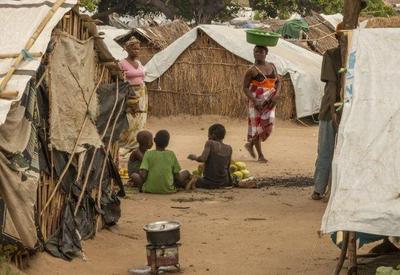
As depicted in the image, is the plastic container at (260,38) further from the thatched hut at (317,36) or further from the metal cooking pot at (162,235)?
the thatched hut at (317,36)

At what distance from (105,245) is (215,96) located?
10856 millimetres

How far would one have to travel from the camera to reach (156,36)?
21.3 metres

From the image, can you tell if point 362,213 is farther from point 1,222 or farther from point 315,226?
point 315,226

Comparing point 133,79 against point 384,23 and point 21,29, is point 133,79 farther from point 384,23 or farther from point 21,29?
point 384,23

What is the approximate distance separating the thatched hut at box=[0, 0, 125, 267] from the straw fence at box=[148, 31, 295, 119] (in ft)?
32.1

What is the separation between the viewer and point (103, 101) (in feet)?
29.4

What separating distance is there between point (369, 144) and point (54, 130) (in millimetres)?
2546

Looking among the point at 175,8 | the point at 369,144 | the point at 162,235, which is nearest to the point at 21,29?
the point at 162,235

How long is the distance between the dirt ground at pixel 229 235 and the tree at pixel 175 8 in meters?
18.0

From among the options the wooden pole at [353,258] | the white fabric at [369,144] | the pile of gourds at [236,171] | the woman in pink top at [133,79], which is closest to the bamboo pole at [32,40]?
the white fabric at [369,144]

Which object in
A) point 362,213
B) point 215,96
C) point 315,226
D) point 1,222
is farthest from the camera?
point 215,96

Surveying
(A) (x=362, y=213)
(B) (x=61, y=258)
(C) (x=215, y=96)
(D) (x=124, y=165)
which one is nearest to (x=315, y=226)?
(B) (x=61, y=258)

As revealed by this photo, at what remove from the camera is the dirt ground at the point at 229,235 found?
25.8 ft

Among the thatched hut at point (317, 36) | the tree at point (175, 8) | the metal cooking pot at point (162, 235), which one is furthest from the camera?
the tree at point (175, 8)
